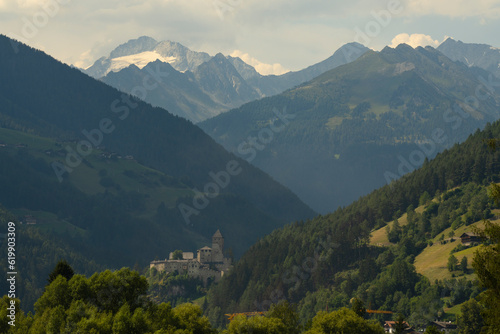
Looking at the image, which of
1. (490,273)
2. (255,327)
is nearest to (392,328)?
(255,327)

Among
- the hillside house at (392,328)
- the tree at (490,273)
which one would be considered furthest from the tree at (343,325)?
the tree at (490,273)

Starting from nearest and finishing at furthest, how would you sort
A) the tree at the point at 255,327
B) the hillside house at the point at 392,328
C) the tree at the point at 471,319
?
1. the tree at the point at 255,327
2. the tree at the point at 471,319
3. the hillside house at the point at 392,328

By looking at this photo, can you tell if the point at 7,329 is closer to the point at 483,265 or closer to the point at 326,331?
the point at 326,331

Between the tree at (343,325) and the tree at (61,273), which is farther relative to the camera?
the tree at (343,325)

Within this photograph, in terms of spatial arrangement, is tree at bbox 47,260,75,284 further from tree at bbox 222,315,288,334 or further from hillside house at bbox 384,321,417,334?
hillside house at bbox 384,321,417,334

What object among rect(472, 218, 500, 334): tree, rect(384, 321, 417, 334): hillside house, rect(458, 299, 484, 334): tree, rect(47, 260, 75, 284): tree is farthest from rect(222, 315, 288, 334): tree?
rect(472, 218, 500, 334): tree

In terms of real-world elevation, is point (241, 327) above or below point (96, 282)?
below

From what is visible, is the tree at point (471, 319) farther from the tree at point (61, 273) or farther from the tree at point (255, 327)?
the tree at point (61, 273)

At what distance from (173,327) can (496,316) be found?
54064mm

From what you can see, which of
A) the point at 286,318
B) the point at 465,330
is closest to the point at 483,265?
the point at 286,318

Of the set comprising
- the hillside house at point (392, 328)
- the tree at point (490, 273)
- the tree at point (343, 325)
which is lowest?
the hillside house at point (392, 328)

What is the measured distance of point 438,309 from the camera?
594 ft

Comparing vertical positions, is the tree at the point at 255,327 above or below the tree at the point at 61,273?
below

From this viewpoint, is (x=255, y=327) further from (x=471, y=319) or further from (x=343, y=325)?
(x=471, y=319)
